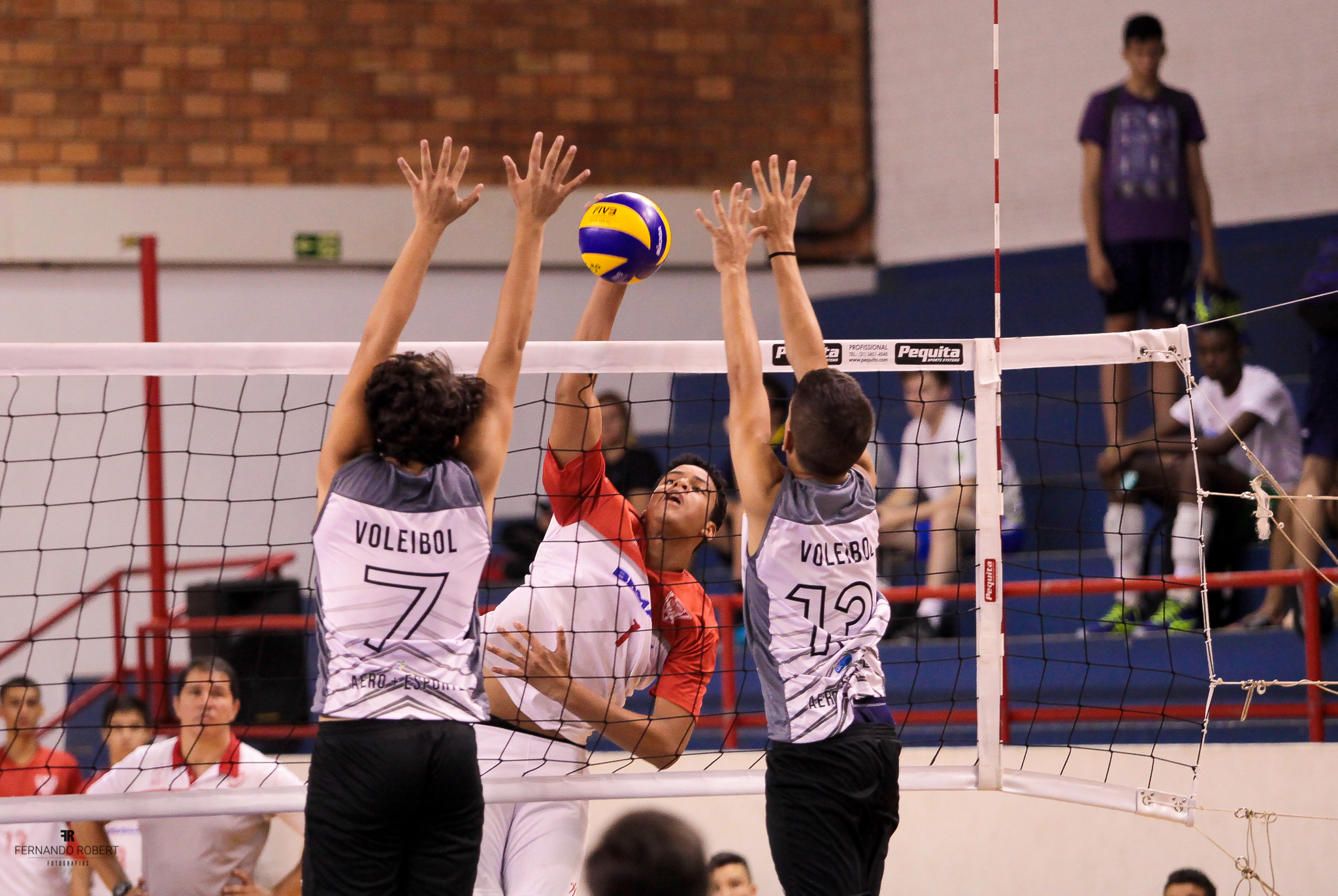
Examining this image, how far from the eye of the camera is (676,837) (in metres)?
5.78

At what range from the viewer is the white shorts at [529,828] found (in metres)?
4.16

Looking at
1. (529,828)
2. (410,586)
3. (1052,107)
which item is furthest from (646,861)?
(1052,107)

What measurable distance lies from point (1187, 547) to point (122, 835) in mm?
5883

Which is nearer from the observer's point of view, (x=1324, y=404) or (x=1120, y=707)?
(x=1120, y=707)

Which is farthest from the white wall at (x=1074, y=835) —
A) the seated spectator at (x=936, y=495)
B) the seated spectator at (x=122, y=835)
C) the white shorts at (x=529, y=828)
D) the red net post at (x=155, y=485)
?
the white shorts at (x=529, y=828)

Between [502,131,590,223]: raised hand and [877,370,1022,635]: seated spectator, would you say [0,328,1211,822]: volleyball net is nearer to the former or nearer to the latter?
[877,370,1022,635]: seated spectator

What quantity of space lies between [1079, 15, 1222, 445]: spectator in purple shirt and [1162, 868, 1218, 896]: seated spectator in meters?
3.60

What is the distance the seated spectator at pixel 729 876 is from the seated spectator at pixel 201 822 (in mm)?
1896

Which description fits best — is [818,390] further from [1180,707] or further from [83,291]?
[83,291]

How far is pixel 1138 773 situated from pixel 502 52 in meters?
7.08

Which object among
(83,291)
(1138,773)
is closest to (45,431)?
(83,291)

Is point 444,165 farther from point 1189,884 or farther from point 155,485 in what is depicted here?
point 1189,884

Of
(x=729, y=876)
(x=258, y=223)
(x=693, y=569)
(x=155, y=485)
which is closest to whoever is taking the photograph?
(x=729, y=876)

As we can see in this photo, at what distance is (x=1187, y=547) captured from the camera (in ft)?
24.8
